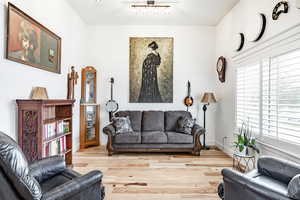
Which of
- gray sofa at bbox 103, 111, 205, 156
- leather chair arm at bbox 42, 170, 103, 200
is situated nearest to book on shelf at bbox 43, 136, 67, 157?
gray sofa at bbox 103, 111, 205, 156

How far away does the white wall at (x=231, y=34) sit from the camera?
2631 mm

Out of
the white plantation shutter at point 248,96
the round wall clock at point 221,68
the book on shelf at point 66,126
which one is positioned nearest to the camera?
the white plantation shutter at point 248,96

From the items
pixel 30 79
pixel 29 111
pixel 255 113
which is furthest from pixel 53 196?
pixel 255 113

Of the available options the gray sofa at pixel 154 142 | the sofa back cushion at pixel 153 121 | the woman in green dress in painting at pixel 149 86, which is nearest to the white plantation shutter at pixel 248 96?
the gray sofa at pixel 154 142

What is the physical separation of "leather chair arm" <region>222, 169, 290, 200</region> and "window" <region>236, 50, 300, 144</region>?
3.98ft

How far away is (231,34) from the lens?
4.24m

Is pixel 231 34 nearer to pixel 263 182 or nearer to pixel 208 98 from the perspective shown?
pixel 208 98

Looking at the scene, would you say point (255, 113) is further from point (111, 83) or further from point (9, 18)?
point (9, 18)

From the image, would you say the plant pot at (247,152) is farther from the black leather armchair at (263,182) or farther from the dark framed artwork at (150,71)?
the dark framed artwork at (150,71)

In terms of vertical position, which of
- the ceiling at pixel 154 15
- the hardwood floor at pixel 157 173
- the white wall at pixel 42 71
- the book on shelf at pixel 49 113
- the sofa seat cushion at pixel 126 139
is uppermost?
the ceiling at pixel 154 15

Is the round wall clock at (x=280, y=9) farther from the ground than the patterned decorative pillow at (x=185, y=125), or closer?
farther from the ground

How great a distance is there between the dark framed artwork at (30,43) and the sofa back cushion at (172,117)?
8.61ft

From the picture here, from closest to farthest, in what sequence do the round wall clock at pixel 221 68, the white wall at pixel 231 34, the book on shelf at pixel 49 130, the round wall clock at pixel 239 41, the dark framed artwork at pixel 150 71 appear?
the white wall at pixel 231 34, the book on shelf at pixel 49 130, the round wall clock at pixel 239 41, the round wall clock at pixel 221 68, the dark framed artwork at pixel 150 71

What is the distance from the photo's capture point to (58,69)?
142 inches
